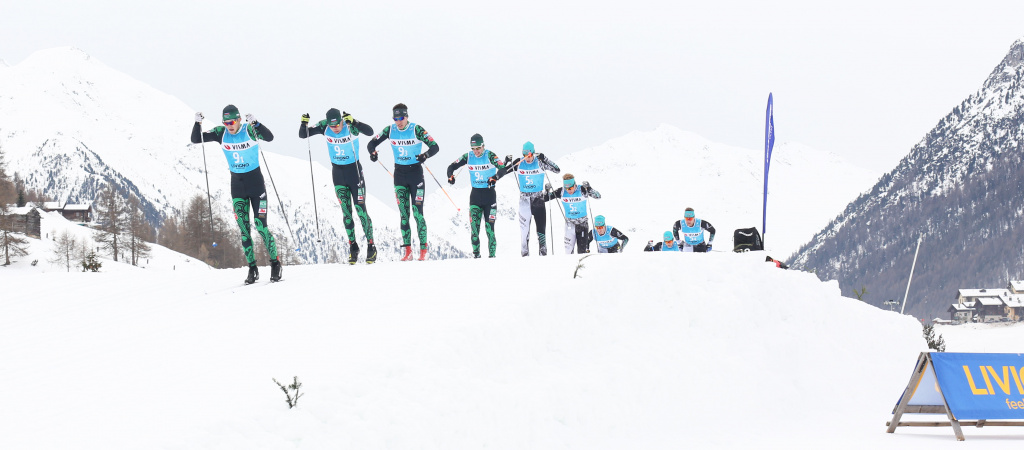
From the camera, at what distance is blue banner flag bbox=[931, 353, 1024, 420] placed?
970 cm

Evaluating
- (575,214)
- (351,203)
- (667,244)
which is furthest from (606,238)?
(351,203)

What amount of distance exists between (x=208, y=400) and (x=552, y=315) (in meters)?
4.62

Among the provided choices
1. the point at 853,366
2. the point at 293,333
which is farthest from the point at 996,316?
the point at 293,333

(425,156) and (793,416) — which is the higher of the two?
(425,156)

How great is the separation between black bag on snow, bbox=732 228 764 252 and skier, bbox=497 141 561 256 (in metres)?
4.42

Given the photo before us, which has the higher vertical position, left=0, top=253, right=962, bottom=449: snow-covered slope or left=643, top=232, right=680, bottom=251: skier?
left=643, top=232, right=680, bottom=251: skier

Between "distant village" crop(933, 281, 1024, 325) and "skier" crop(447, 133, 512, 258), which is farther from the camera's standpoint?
"distant village" crop(933, 281, 1024, 325)

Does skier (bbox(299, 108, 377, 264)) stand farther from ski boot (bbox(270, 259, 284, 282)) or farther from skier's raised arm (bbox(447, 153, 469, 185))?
skier's raised arm (bbox(447, 153, 469, 185))

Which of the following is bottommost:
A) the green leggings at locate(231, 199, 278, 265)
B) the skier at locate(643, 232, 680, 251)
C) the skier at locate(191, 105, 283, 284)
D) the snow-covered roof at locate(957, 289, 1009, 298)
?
the snow-covered roof at locate(957, 289, 1009, 298)

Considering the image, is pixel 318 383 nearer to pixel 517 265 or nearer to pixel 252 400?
pixel 252 400

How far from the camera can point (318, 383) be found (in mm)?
7852

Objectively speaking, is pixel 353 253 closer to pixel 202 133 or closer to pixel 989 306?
pixel 202 133

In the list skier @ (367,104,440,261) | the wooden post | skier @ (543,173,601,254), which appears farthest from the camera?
skier @ (543,173,601,254)

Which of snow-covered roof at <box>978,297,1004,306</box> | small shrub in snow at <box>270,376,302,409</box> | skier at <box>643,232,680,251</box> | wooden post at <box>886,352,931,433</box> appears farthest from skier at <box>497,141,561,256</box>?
snow-covered roof at <box>978,297,1004,306</box>
